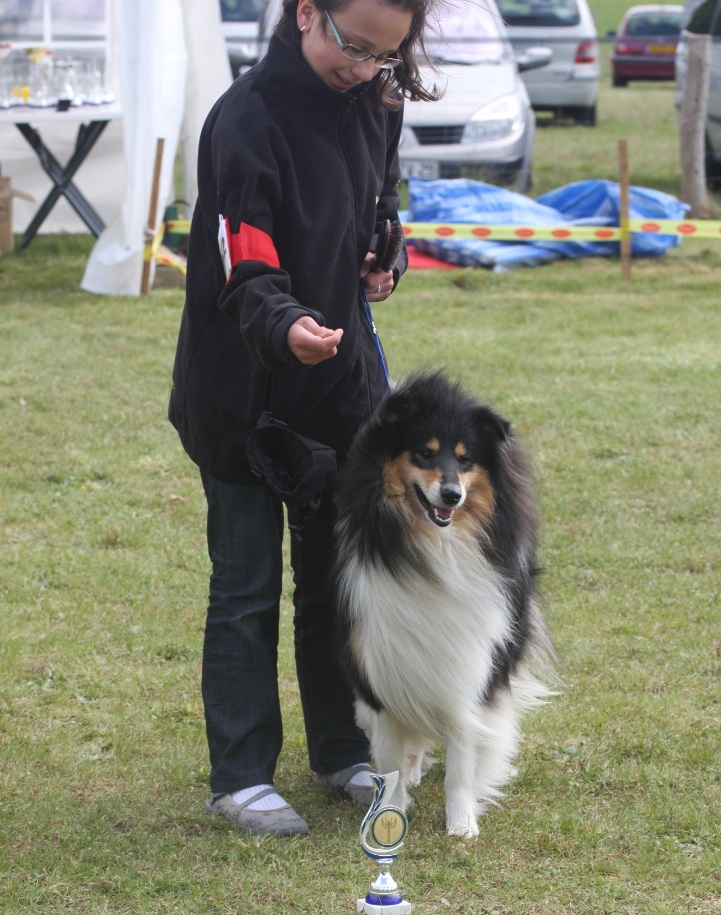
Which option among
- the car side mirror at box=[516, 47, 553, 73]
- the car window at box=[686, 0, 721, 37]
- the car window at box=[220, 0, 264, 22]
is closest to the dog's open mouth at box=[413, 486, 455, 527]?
the car window at box=[686, 0, 721, 37]

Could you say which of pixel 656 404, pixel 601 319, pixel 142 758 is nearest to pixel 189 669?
pixel 142 758

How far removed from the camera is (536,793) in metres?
3.08

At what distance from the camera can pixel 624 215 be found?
930 cm

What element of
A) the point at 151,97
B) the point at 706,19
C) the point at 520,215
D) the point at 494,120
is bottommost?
the point at 520,215

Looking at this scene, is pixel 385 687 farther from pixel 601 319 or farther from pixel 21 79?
pixel 21 79

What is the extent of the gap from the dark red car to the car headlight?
14788 millimetres

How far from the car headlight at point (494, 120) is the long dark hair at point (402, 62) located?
8.45 meters

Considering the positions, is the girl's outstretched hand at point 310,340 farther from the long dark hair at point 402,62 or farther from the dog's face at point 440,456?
the long dark hair at point 402,62

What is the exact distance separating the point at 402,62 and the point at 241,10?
12571mm

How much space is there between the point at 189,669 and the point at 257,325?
1.76 m

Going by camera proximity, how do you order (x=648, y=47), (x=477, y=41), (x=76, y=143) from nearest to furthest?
1. (x=76, y=143)
2. (x=477, y=41)
3. (x=648, y=47)

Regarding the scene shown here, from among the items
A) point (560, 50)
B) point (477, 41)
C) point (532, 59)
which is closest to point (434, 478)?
point (477, 41)

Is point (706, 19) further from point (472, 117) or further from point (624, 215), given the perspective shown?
point (624, 215)

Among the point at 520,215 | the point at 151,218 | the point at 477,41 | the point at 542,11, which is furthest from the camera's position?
the point at 542,11
